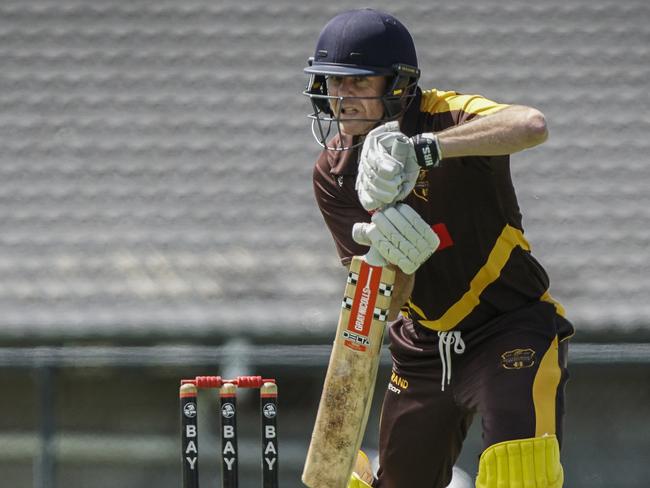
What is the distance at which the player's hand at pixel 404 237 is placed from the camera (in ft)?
9.45

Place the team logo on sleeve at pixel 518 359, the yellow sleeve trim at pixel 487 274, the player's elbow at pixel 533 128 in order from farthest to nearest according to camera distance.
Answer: the yellow sleeve trim at pixel 487 274 → the team logo on sleeve at pixel 518 359 → the player's elbow at pixel 533 128

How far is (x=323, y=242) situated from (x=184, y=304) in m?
0.73

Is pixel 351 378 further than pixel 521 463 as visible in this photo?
Yes

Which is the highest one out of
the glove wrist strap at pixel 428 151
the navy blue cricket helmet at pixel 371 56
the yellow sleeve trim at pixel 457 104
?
the navy blue cricket helmet at pixel 371 56

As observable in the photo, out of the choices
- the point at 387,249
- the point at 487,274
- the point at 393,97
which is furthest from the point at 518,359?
the point at 393,97

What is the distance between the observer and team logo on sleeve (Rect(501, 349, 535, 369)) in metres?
3.03

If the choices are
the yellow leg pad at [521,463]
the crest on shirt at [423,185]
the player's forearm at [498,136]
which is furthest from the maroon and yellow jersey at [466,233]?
the yellow leg pad at [521,463]

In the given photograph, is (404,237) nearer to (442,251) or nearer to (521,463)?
(442,251)

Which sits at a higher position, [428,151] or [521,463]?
[428,151]

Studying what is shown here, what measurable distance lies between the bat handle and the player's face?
1.15ft

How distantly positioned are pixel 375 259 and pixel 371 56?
53cm

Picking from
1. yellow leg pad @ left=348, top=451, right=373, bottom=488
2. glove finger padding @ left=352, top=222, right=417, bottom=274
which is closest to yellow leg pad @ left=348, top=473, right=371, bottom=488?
yellow leg pad @ left=348, top=451, right=373, bottom=488

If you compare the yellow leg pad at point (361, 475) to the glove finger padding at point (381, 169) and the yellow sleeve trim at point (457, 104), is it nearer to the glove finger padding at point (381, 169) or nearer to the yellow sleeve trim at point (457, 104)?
the glove finger padding at point (381, 169)

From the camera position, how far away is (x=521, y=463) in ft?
9.48
